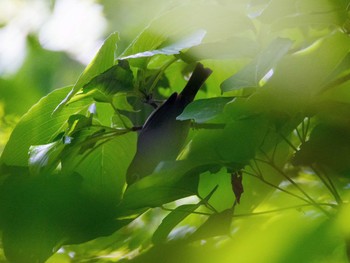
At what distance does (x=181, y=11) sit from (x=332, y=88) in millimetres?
115

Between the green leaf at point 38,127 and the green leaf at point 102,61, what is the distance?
0.06m

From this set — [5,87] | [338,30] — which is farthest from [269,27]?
[5,87]

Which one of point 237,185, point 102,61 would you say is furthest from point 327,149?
point 102,61

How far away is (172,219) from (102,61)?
12 centimetres

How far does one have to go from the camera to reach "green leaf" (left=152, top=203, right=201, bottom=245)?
1.37 feet

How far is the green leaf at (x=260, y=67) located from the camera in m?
0.35

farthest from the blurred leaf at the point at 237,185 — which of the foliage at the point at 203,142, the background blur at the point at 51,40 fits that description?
the background blur at the point at 51,40

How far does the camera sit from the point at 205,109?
0.38 meters

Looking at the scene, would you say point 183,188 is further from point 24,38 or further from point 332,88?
point 24,38

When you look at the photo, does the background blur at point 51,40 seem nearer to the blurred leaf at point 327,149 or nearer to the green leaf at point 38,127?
the green leaf at point 38,127

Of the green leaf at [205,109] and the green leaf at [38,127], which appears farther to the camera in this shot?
the green leaf at [38,127]

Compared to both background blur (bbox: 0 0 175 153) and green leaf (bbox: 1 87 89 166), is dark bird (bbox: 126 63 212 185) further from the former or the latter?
background blur (bbox: 0 0 175 153)

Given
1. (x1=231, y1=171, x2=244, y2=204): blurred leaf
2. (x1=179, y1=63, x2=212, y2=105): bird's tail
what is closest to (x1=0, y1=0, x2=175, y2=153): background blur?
Answer: (x1=179, y1=63, x2=212, y2=105): bird's tail

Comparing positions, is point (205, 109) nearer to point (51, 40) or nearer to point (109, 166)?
point (109, 166)
